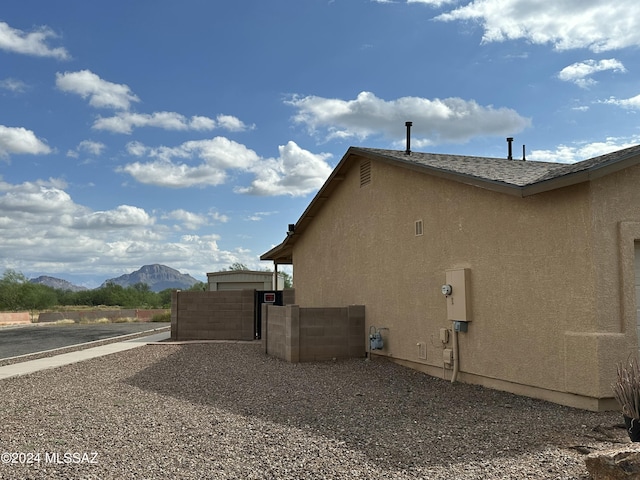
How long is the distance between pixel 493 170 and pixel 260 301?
38.7 ft

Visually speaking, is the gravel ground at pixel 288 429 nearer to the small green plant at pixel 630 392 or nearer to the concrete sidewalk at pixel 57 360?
the small green plant at pixel 630 392

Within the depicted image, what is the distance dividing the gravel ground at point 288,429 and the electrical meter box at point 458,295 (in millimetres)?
1237

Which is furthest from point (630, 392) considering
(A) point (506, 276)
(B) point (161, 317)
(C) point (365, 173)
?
(B) point (161, 317)

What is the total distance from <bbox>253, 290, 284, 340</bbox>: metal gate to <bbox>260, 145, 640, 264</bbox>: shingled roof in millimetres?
3561

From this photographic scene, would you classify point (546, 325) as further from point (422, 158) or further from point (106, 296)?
point (106, 296)

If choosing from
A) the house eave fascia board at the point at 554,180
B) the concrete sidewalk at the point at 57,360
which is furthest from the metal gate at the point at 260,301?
the house eave fascia board at the point at 554,180

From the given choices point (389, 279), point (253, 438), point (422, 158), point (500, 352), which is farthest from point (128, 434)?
point (422, 158)

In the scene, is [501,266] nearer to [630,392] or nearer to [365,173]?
[630,392]

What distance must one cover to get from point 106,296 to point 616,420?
87809mm

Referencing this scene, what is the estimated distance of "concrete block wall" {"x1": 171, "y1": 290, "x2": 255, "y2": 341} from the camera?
21.2 meters

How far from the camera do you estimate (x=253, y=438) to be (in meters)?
7.06

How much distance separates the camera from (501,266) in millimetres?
10023

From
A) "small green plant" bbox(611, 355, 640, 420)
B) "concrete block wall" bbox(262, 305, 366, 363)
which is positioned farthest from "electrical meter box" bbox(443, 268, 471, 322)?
"small green plant" bbox(611, 355, 640, 420)

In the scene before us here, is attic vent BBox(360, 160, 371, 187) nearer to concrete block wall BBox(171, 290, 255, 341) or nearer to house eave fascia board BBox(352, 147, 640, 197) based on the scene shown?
house eave fascia board BBox(352, 147, 640, 197)
